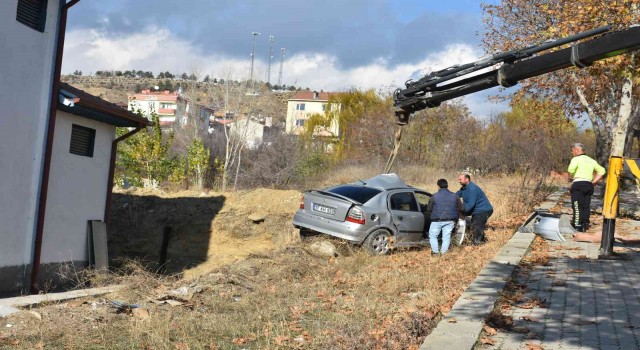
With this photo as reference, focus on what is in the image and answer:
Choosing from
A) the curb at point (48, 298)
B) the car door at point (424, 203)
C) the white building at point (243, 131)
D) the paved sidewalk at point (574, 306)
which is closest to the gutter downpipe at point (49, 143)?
the curb at point (48, 298)

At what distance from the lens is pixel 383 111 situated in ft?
150

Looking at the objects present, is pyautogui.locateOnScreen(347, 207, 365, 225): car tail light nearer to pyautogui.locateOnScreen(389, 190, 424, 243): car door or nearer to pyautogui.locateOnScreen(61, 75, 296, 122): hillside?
pyautogui.locateOnScreen(389, 190, 424, 243): car door

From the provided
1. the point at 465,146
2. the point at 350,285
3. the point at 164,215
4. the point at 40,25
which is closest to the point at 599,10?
the point at 350,285

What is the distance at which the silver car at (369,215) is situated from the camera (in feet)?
47.1

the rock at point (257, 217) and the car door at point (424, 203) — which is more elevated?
the car door at point (424, 203)

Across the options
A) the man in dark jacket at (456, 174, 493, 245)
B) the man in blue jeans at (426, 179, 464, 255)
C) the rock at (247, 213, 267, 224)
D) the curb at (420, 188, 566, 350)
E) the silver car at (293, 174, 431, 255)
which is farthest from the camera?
the rock at (247, 213, 267, 224)

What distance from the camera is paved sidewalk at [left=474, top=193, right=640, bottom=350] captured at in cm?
645

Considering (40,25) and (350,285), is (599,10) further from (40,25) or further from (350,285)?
(40,25)

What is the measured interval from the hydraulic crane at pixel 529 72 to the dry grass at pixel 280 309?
7.67 feet

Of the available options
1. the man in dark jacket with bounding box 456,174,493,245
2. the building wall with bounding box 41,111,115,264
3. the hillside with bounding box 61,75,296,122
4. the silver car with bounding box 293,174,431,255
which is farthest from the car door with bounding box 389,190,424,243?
the hillside with bounding box 61,75,296,122

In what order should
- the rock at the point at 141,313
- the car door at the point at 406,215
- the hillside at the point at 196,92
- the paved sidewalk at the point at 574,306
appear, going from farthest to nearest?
the hillside at the point at 196,92
the car door at the point at 406,215
the rock at the point at 141,313
the paved sidewalk at the point at 574,306

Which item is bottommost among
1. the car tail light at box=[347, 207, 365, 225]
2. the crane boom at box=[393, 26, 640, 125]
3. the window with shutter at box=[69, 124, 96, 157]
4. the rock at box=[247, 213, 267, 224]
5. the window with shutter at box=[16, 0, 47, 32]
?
the rock at box=[247, 213, 267, 224]

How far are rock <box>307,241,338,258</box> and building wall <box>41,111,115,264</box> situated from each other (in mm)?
5532

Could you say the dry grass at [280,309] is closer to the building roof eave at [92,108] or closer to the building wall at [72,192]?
the building wall at [72,192]
